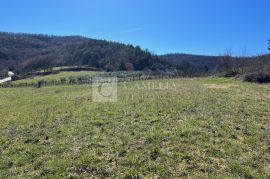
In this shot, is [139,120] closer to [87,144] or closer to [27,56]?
[87,144]

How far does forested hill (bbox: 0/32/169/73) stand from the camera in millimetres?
91312

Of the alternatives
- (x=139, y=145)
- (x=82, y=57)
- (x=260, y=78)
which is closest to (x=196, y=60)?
(x=82, y=57)

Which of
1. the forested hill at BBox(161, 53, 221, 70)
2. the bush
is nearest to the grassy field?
the bush

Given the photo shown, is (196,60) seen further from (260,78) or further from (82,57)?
(260,78)

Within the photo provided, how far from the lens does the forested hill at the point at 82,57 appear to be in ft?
300

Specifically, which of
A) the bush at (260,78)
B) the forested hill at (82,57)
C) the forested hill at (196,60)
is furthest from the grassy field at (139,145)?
the forested hill at (196,60)

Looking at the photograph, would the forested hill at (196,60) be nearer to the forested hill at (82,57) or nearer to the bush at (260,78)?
the forested hill at (82,57)

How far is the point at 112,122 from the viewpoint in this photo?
820 centimetres

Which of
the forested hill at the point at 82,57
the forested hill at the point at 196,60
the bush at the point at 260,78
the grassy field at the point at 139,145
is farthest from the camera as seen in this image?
the forested hill at the point at 196,60

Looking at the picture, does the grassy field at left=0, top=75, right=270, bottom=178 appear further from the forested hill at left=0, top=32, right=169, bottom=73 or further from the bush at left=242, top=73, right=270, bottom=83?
the forested hill at left=0, top=32, right=169, bottom=73

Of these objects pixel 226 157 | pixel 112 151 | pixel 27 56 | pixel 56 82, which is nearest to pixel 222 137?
pixel 226 157

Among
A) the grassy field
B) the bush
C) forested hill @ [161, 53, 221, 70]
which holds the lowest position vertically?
the grassy field

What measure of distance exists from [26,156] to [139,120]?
4031 mm

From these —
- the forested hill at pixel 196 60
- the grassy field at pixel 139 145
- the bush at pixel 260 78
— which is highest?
the forested hill at pixel 196 60
